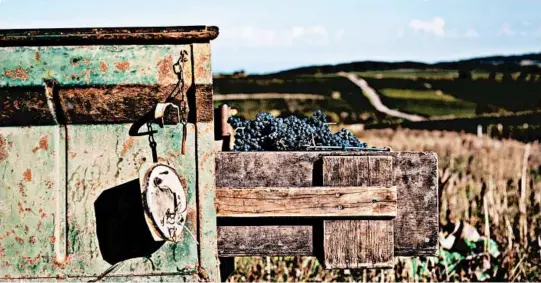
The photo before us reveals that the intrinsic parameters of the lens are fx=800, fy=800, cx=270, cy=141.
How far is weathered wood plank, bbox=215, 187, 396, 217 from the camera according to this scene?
2.81m

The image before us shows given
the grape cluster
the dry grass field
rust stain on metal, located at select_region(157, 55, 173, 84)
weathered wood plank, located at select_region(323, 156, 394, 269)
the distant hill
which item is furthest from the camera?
the distant hill

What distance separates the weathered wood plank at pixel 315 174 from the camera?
2881 mm

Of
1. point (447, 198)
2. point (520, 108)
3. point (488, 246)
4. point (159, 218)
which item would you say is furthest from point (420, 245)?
point (520, 108)

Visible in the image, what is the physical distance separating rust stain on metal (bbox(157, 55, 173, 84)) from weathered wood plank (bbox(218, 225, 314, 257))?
583 millimetres

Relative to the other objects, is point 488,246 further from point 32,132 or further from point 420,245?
point 32,132

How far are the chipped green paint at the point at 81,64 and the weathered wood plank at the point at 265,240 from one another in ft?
1.97

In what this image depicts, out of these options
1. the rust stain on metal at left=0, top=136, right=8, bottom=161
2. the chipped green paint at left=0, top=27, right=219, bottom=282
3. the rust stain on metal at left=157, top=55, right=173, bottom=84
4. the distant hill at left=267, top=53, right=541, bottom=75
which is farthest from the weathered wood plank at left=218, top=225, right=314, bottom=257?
the distant hill at left=267, top=53, right=541, bottom=75

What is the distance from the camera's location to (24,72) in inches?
108

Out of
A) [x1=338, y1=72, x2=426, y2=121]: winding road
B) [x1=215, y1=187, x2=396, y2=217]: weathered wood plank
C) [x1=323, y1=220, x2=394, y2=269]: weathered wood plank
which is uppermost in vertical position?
[x1=338, y1=72, x2=426, y2=121]: winding road

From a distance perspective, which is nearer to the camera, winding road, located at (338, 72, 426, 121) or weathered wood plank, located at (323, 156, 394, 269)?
weathered wood plank, located at (323, 156, 394, 269)

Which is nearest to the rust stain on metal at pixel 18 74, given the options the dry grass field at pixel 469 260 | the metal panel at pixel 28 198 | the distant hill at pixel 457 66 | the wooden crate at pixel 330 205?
the metal panel at pixel 28 198

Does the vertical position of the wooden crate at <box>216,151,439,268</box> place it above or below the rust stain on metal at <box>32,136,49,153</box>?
below

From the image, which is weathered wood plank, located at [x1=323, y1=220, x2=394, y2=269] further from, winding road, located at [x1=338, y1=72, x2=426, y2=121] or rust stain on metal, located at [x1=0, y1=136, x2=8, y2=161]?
winding road, located at [x1=338, y1=72, x2=426, y2=121]

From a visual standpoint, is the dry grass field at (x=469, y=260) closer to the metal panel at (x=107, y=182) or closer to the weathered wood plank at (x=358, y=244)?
the weathered wood plank at (x=358, y=244)
